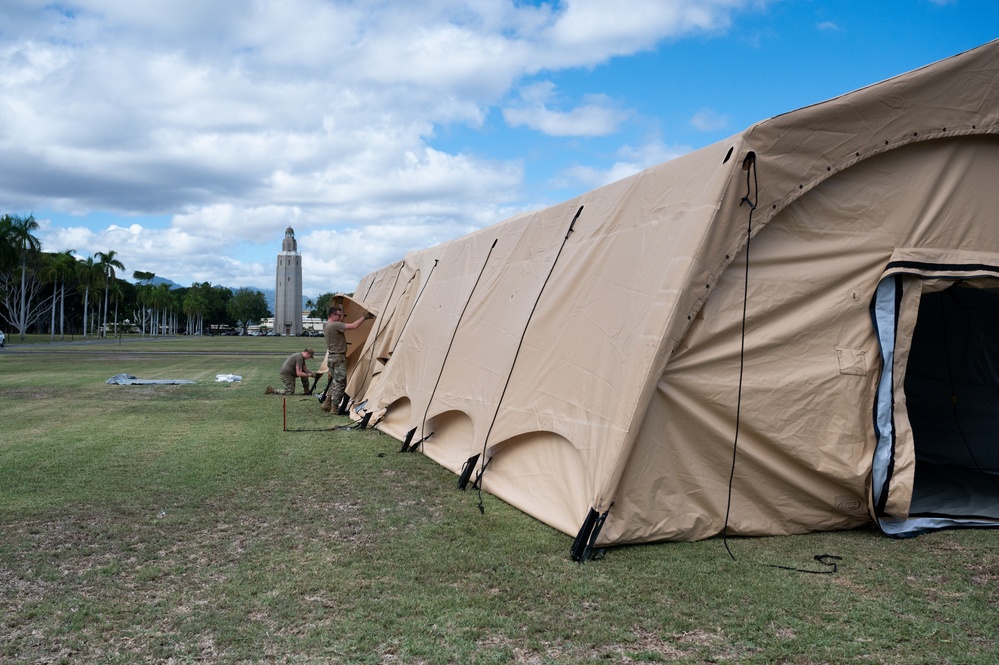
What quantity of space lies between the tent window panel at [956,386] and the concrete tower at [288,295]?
5418 inches

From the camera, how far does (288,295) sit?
14400cm

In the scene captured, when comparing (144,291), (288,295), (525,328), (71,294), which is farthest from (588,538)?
(288,295)

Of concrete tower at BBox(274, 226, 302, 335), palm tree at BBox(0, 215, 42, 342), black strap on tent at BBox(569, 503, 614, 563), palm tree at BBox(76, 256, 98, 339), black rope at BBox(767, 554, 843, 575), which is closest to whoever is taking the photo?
black rope at BBox(767, 554, 843, 575)

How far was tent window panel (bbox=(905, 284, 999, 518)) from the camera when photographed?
24.0 ft

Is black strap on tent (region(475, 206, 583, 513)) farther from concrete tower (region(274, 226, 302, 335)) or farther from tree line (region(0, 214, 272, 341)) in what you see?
concrete tower (region(274, 226, 302, 335))

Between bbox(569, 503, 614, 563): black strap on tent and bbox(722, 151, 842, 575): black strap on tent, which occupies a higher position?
bbox(722, 151, 842, 575): black strap on tent

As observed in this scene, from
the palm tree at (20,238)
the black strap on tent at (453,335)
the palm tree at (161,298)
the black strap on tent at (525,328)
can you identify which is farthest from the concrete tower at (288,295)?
the black strap on tent at (525,328)

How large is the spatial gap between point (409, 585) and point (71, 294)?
3322 inches

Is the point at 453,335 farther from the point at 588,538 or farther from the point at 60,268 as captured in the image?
the point at 60,268

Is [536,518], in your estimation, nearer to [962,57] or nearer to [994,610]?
[994,610]

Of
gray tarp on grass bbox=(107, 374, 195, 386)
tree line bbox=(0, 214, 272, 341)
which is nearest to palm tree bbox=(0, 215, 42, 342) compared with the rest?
tree line bbox=(0, 214, 272, 341)

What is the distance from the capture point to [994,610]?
12.0 ft

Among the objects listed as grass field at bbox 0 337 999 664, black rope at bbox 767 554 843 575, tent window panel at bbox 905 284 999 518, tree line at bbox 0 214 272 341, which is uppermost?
tree line at bbox 0 214 272 341

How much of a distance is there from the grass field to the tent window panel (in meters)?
2.63
